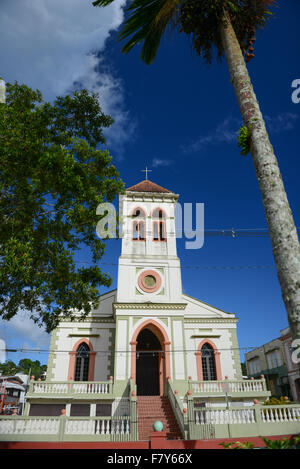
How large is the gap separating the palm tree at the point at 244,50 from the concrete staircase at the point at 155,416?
42.2 feet

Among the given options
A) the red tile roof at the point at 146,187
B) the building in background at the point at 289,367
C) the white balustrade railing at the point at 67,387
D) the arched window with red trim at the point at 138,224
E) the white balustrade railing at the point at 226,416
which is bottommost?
the white balustrade railing at the point at 226,416

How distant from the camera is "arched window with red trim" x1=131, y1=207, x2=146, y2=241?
2362 cm

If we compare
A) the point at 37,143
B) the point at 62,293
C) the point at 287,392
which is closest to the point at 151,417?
the point at 62,293

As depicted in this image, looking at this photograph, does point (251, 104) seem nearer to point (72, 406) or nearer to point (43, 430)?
point (43, 430)

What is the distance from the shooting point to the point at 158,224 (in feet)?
79.1

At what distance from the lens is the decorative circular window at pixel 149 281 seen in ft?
70.0

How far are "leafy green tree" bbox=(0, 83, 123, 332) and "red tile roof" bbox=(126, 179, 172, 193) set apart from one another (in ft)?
44.0

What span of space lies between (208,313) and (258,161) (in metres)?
19.6

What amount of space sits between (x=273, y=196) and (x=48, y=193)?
7662 millimetres

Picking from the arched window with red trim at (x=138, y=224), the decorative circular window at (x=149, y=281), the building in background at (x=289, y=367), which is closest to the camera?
the decorative circular window at (x=149, y=281)

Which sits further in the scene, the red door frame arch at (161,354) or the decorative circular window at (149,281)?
the decorative circular window at (149,281)

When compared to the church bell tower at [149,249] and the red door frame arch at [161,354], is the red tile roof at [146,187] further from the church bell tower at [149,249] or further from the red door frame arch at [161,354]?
the red door frame arch at [161,354]

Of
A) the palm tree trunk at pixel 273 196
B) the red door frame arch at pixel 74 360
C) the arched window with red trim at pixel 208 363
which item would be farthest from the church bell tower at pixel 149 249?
the palm tree trunk at pixel 273 196

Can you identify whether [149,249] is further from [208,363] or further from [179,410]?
[179,410]
